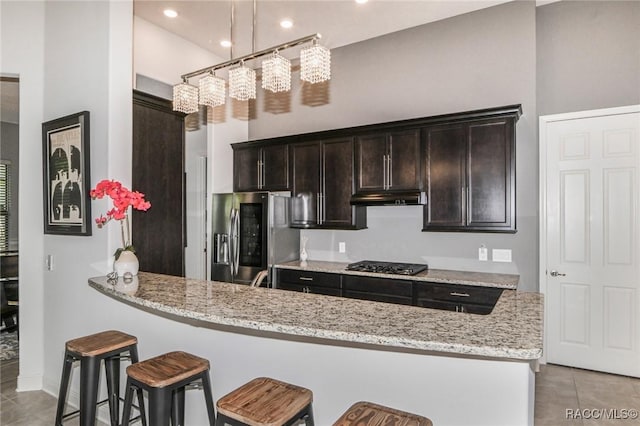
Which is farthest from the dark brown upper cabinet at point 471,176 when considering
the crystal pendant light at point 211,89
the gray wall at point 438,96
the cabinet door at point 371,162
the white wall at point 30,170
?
the white wall at point 30,170

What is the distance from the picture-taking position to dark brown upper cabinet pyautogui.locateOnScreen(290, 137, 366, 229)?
4203 millimetres

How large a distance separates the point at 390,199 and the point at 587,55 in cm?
222

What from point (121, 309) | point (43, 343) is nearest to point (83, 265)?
point (121, 309)

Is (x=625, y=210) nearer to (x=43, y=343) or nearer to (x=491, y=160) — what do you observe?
(x=491, y=160)

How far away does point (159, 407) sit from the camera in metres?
1.69

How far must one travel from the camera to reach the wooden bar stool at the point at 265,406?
139cm

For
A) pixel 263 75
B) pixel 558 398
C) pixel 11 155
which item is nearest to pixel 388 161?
pixel 263 75

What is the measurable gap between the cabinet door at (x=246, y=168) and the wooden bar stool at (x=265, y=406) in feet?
11.4

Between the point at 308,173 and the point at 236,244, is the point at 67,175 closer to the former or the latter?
the point at 236,244

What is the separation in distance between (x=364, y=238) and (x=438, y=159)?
4.21 ft

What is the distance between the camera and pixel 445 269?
3.96m

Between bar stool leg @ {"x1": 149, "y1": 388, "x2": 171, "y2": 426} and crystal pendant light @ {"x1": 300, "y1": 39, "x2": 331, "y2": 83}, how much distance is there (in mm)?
1800

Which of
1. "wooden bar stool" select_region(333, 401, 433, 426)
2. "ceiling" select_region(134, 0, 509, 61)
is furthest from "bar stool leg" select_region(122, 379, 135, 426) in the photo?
"ceiling" select_region(134, 0, 509, 61)

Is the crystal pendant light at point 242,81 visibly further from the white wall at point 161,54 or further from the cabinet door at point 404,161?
the white wall at point 161,54
